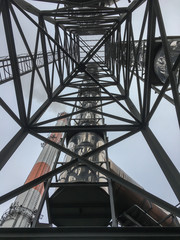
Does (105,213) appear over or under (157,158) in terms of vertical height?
under

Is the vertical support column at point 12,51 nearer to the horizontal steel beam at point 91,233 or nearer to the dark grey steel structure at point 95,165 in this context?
the dark grey steel structure at point 95,165

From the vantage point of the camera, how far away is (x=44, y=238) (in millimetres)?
1959

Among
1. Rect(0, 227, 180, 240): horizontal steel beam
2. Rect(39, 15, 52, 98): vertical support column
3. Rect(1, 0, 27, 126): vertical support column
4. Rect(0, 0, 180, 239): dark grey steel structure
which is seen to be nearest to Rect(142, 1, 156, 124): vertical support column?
Rect(0, 0, 180, 239): dark grey steel structure

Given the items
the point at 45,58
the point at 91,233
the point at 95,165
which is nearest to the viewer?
the point at 91,233

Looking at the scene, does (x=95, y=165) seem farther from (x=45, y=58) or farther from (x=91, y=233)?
(x=45, y=58)

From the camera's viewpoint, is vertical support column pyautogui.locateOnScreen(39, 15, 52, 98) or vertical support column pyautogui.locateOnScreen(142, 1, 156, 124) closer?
vertical support column pyautogui.locateOnScreen(142, 1, 156, 124)

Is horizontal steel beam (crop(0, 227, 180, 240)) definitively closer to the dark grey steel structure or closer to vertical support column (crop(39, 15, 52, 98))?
the dark grey steel structure

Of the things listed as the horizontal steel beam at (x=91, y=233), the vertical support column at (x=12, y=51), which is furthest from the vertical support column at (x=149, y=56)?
the horizontal steel beam at (x=91, y=233)

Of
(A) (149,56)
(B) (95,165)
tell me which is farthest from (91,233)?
(A) (149,56)

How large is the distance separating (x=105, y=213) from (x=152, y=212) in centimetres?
241

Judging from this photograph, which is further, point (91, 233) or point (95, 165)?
point (95, 165)

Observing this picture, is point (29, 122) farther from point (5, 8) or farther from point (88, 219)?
point (88, 219)

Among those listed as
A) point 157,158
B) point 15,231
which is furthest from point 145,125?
point 15,231

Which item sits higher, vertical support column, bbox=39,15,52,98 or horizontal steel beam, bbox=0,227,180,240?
vertical support column, bbox=39,15,52,98
